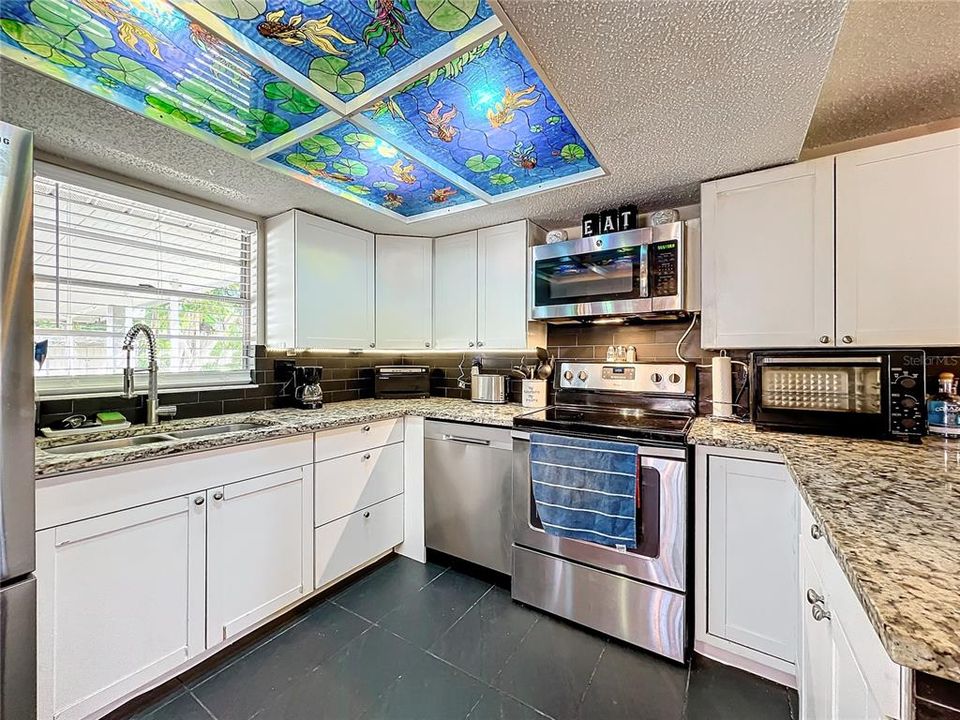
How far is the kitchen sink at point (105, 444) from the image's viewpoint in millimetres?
1593

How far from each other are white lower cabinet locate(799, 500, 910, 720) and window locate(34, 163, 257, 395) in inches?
110

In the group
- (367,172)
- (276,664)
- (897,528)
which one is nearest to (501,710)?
(276,664)

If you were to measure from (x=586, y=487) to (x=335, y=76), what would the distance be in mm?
1899

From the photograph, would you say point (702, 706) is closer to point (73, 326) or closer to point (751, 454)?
point (751, 454)

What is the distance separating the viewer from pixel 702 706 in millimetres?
1492

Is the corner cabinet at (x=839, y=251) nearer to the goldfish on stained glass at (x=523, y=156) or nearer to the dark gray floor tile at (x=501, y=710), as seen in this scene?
the goldfish on stained glass at (x=523, y=156)

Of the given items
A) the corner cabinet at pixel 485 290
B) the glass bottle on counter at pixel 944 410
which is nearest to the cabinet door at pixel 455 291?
the corner cabinet at pixel 485 290

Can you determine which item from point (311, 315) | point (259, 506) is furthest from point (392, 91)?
point (259, 506)

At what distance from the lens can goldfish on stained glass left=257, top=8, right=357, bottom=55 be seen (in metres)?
1.12

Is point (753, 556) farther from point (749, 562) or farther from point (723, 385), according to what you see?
point (723, 385)

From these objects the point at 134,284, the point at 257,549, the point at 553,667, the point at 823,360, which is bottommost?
the point at 553,667

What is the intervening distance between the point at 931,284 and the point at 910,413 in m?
0.53

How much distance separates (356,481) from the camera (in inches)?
89.9

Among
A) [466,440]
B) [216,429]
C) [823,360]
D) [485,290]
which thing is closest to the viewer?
[823,360]
